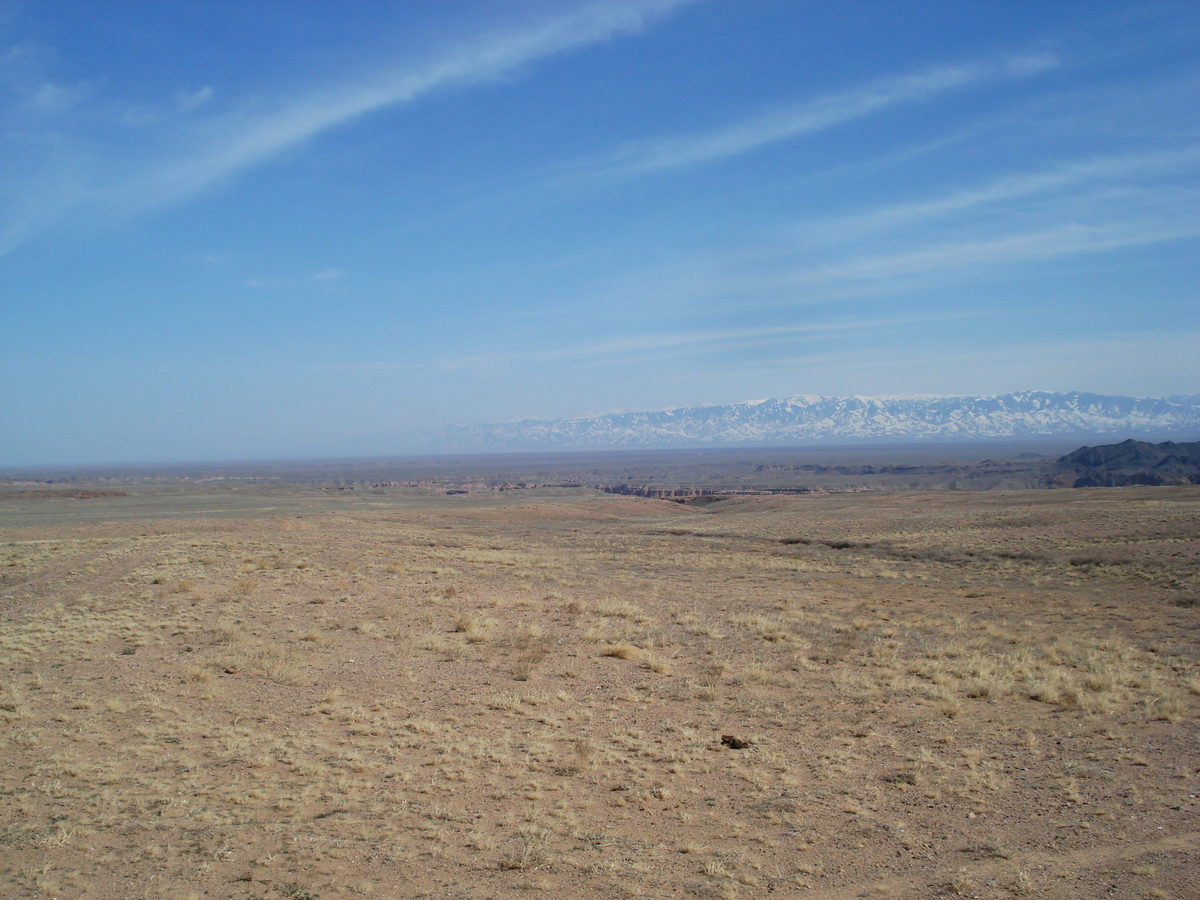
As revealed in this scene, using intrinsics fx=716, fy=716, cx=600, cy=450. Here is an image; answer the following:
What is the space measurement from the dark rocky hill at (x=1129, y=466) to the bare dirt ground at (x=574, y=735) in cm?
8271

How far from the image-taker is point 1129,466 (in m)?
104

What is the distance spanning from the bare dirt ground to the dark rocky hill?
271 feet

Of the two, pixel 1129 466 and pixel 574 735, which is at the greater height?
pixel 1129 466

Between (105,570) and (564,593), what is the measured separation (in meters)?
13.9

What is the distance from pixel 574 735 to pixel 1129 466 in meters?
121

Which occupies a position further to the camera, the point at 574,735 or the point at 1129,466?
the point at 1129,466

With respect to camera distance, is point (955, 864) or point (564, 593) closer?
point (955, 864)

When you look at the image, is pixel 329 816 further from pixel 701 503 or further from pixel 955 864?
pixel 701 503

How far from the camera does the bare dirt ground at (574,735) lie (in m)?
6.83

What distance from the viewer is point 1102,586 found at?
2522 cm

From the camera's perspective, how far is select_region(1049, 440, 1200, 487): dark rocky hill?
91131 millimetres

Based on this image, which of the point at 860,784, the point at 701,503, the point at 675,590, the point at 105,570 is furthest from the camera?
the point at 701,503

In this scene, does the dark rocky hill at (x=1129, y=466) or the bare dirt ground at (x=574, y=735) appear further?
the dark rocky hill at (x=1129, y=466)

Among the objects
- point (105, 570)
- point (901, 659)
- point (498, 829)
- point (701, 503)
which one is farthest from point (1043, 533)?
point (701, 503)
